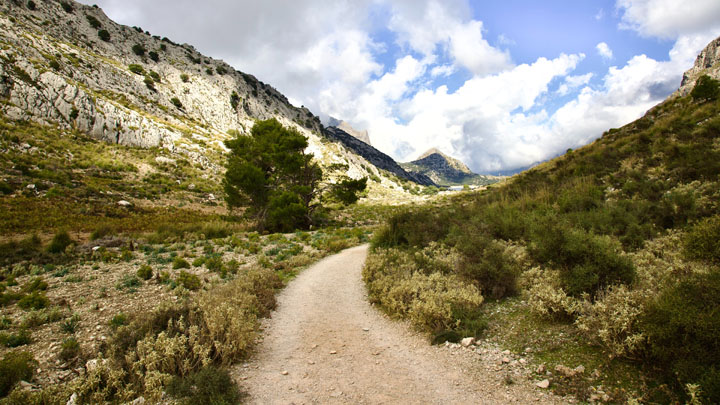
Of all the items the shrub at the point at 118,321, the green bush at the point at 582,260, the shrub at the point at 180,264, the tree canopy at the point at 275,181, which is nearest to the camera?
the green bush at the point at 582,260

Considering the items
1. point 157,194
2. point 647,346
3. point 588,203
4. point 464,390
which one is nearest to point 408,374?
point 464,390

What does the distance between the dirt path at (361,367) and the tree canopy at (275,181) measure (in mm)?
15815

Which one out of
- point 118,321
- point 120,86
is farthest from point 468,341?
point 120,86

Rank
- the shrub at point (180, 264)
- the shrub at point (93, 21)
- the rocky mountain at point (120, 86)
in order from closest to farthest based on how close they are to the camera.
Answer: the shrub at point (180, 264)
the rocky mountain at point (120, 86)
the shrub at point (93, 21)

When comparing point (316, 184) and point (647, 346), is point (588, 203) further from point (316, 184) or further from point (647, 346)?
point (316, 184)

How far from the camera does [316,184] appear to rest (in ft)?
93.7

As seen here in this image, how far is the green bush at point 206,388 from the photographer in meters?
4.44

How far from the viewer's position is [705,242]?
6.41 meters

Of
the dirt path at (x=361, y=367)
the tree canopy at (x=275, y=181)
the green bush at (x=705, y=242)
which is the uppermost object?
the tree canopy at (x=275, y=181)

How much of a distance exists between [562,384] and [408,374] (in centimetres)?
242

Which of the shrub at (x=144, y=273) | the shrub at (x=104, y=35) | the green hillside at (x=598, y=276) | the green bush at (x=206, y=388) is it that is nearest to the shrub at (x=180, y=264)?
the shrub at (x=144, y=273)

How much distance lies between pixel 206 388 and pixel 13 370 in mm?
3148

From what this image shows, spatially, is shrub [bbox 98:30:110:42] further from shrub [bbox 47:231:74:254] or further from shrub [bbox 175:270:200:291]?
shrub [bbox 175:270:200:291]

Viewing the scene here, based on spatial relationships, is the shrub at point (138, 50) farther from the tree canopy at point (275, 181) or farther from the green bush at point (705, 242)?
the green bush at point (705, 242)
